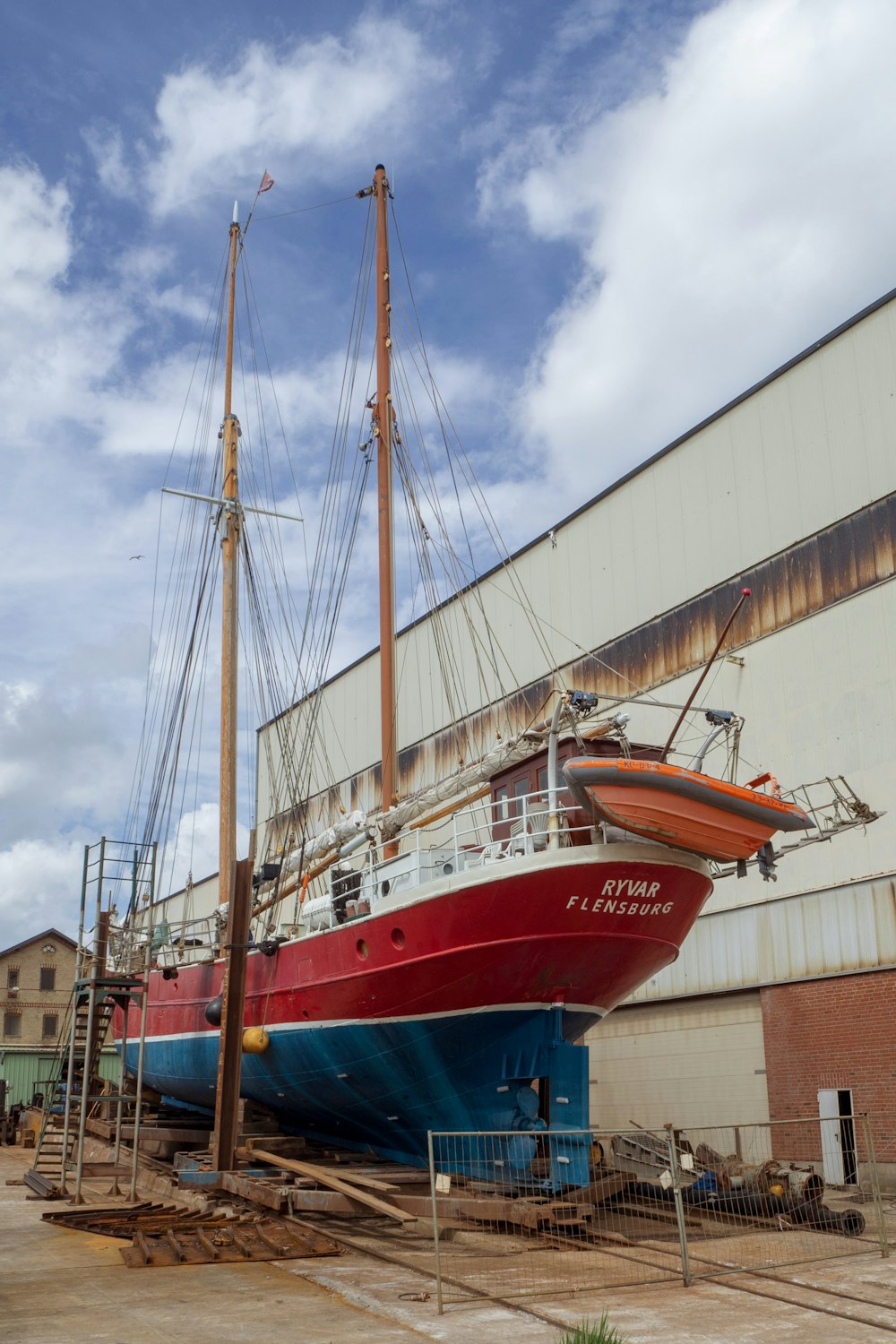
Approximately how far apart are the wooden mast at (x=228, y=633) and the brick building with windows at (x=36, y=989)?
25251 mm

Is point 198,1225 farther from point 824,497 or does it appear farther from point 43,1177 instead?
point 824,497

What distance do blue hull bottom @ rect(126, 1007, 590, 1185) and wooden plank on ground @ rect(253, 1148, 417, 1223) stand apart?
1.27 metres

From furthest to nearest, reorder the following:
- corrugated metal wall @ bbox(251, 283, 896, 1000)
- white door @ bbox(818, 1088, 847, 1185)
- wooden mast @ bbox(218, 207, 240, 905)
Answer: wooden mast @ bbox(218, 207, 240, 905)
corrugated metal wall @ bbox(251, 283, 896, 1000)
white door @ bbox(818, 1088, 847, 1185)

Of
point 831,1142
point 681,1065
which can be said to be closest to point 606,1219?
point 831,1142

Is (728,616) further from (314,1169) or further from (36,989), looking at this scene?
(36,989)

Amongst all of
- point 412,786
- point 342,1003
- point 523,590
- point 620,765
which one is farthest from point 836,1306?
point 412,786

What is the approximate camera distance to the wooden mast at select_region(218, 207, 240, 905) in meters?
26.5

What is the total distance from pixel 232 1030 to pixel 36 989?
131ft

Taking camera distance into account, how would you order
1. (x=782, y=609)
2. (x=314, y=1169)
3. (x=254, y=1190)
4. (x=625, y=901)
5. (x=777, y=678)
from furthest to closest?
1. (x=782, y=609)
2. (x=777, y=678)
3. (x=314, y=1169)
4. (x=625, y=901)
5. (x=254, y=1190)

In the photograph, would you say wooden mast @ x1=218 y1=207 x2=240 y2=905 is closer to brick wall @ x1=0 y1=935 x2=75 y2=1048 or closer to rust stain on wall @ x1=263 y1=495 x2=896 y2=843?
rust stain on wall @ x1=263 y1=495 x2=896 y2=843

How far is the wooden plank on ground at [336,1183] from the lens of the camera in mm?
12867

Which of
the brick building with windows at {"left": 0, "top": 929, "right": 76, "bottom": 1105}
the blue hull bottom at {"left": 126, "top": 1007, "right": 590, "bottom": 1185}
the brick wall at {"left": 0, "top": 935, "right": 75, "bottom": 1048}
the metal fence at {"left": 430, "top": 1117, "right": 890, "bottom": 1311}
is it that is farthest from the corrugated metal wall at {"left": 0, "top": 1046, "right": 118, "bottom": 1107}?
the metal fence at {"left": 430, "top": 1117, "right": 890, "bottom": 1311}

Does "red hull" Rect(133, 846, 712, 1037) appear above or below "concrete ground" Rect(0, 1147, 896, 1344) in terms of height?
above

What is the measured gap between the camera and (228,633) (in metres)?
28.5
